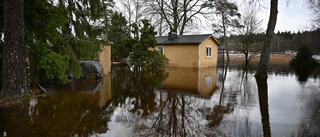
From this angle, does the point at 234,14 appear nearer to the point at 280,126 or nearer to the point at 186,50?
the point at 186,50

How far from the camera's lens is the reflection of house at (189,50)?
19203 mm

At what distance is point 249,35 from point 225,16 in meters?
6.55

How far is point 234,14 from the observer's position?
88.7 ft

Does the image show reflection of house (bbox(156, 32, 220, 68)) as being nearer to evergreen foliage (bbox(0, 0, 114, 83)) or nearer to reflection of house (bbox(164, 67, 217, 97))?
reflection of house (bbox(164, 67, 217, 97))

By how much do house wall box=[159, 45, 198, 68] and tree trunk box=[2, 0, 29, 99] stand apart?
14.6 meters

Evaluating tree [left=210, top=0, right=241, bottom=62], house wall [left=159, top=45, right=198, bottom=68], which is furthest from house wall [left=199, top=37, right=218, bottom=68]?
tree [left=210, top=0, right=241, bottom=62]

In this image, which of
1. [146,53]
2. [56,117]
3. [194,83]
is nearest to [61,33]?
[56,117]

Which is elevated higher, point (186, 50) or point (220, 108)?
point (186, 50)

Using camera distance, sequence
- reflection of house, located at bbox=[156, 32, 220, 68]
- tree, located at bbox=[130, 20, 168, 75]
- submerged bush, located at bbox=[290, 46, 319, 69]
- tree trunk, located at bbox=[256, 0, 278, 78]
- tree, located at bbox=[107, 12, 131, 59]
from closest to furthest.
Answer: tree trunk, located at bbox=[256, 0, 278, 78] → tree, located at bbox=[130, 20, 168, 75] → reflection of house, located at bbox=[156, 32, 220, 68] → submerged bush, located at bbox=[290, 46, 319, 69] → tree, located at bbox=[107, 12, 131, 59]

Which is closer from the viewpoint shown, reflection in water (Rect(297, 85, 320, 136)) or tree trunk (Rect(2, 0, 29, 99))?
reflection in water (Rect(297, 85, 320, 136))

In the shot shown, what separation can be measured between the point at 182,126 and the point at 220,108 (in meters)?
1.98

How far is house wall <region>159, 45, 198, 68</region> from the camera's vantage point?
19.3 meters

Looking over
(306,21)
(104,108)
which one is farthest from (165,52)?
(306,21)

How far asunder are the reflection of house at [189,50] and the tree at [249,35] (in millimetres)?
3634
